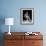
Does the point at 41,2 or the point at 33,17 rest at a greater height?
the point at 41,2

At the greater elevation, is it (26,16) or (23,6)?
(23,6)

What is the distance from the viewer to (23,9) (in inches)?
177

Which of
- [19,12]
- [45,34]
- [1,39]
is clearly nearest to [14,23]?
[19,12]

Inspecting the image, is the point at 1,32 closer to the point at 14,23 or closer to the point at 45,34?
the point at 14,23

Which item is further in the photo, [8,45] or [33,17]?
[33,17]

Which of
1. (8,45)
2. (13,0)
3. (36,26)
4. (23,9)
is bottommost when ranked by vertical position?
(8,45)

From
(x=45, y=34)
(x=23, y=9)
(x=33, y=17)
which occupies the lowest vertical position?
(x=45, y=34)

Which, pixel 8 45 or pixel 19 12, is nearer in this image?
pixel 8 45

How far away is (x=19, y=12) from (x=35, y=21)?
63cm

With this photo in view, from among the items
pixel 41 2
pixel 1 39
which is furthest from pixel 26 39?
pixel 41 2

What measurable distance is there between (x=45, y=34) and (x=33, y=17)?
2.36ft

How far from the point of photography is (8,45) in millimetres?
3953

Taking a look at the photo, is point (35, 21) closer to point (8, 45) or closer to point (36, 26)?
point (36, 26)

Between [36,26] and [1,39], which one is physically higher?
[36,26]
